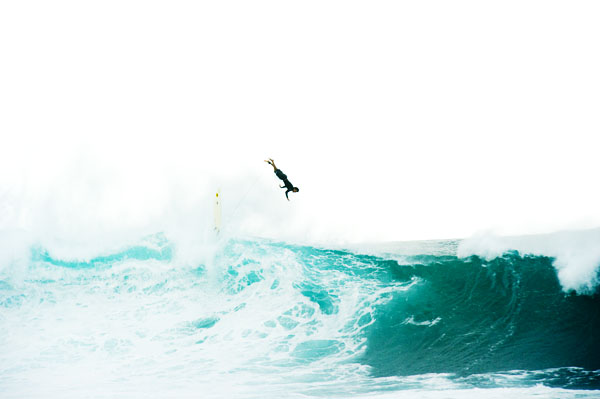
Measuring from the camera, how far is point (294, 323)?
10.7 m

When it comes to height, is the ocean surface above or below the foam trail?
below

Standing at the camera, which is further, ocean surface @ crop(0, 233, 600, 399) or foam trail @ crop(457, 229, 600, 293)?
foam trail @ crop(457, 229, 600, 293)

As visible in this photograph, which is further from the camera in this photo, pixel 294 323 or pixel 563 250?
pixel 563 250

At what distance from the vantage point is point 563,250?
12.2 meters

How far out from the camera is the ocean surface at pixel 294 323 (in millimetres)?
7520

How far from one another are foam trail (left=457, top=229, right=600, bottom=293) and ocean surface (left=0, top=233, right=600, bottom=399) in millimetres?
107

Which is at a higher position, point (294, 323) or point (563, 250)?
point (563, 250)

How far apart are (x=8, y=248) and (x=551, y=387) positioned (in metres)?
16.3

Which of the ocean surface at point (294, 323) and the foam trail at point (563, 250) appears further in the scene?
the foam trail at point (563, 250)

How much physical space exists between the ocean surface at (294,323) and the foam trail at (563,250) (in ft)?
0.35

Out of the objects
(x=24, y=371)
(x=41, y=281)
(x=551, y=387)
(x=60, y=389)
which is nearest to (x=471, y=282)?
(x=551, y=387)

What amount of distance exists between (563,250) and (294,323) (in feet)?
26.8

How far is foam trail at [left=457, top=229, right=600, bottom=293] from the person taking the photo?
10703 mm

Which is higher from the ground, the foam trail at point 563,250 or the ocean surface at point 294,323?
the foam trail at point 563,250
